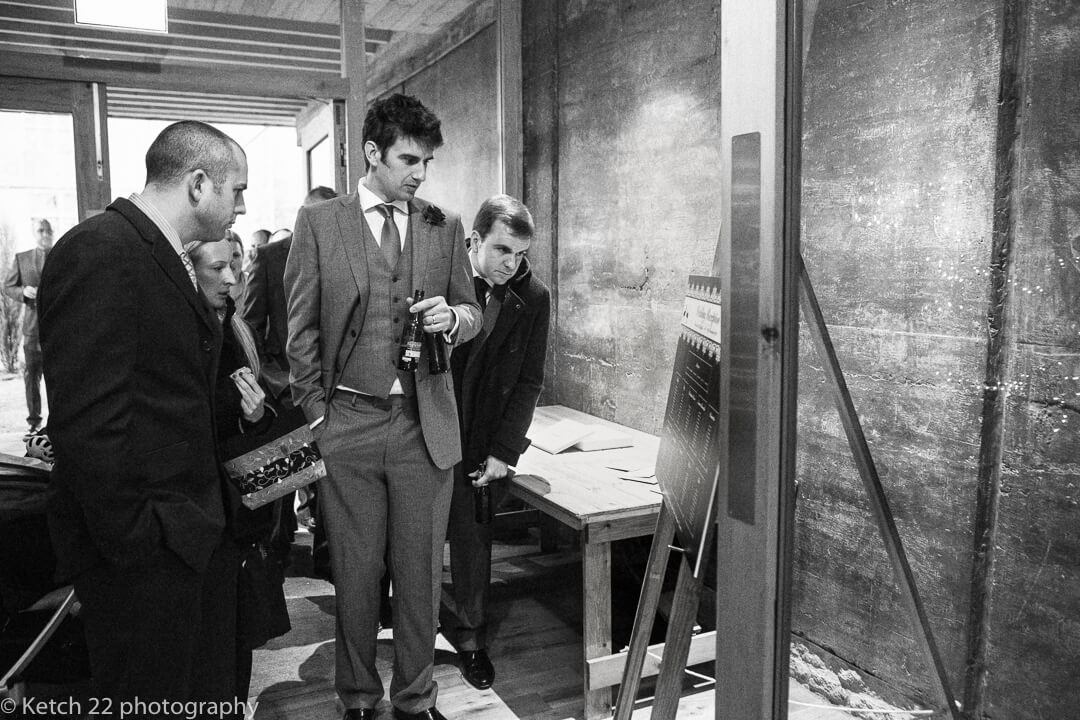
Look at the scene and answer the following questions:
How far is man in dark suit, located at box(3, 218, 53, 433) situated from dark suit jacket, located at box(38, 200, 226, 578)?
304 centimetres

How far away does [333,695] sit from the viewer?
2.79m

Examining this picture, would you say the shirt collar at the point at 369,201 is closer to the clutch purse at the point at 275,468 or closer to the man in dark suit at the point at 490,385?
the man in dark suit at the point at 490,385

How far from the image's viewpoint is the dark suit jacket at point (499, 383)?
2830 mm

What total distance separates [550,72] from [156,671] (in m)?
3.70

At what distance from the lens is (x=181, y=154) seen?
1700mm

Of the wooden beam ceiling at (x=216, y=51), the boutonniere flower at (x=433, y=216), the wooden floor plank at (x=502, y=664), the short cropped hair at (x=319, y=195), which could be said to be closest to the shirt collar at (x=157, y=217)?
the boutonniere flower at (x=433, y=216)

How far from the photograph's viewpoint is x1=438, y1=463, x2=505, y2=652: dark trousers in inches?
115

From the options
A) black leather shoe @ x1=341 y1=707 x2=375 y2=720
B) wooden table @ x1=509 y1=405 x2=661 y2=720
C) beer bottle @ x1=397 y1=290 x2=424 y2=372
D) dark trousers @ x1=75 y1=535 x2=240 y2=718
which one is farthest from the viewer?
wooden table @ x1=509 y1=405 x2=661 y2=720

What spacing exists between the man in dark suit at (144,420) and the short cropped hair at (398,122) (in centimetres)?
58

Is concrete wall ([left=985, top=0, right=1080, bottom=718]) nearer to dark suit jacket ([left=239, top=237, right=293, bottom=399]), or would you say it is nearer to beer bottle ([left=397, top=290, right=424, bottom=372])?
beer bottle ([left=397, top=290, right=424, bottom=372])

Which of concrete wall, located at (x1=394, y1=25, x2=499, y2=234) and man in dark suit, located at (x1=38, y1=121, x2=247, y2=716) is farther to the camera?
concrete wall, located at (x1=394, y1=25, x2=499, y2=234)

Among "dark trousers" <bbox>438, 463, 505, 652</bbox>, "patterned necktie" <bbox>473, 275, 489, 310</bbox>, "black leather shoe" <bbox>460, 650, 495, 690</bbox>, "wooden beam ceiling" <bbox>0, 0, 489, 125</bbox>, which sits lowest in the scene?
"black leather shoe" <bbox>460, 650, 495, 690</bbox>

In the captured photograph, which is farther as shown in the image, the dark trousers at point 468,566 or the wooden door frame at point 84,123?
the wooden door frame at point 84,123

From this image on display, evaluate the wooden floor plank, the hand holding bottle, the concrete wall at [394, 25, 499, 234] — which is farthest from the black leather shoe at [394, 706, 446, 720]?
the concrete wall at [394, 25, 499, 234]
